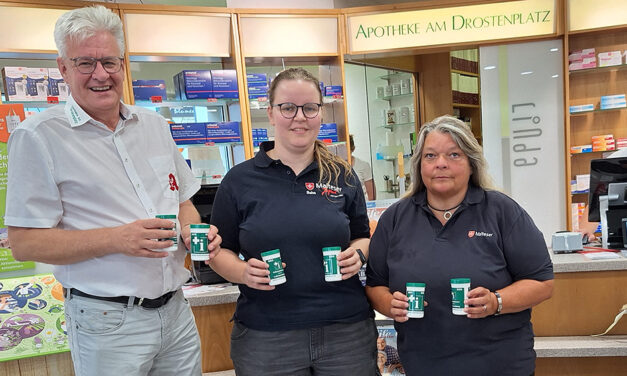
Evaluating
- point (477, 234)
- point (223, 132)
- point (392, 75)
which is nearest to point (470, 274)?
point (477, 234)

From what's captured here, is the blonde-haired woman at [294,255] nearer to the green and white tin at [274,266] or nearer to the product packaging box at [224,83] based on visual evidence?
the green and white tin at [274,266]

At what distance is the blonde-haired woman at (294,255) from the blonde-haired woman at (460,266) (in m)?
0.16

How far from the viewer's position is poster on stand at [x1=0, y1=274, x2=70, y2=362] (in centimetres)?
238

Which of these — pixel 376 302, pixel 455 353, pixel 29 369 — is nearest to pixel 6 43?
pixel 29 369

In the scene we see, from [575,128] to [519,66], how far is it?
3.26 ft

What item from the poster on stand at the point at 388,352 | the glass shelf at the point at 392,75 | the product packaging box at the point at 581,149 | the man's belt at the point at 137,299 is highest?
the glass shelf at the point at 392,75

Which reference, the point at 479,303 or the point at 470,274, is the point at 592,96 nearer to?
the point at 470,274

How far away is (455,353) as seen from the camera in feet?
5.27

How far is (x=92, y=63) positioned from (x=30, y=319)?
5.64ft

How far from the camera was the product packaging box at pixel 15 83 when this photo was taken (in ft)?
11.3

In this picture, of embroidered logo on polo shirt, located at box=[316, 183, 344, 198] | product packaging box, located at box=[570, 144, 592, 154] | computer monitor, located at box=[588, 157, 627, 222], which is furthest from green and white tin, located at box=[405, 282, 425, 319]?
product packaging box, located at box=[570, 144, 592, 154]

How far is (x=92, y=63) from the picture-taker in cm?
138

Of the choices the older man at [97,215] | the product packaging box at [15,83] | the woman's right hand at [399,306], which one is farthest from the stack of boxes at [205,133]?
the woman's right hand at [399,306]

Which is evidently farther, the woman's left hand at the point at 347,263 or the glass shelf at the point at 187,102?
the glass shelf at the point at 187,102
